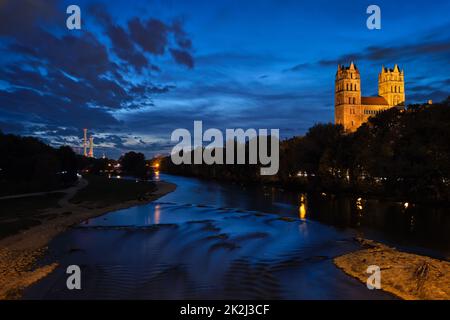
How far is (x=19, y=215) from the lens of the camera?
42.7m

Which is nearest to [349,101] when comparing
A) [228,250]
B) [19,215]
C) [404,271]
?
[19,215]

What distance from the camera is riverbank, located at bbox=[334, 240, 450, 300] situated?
60.6 ft

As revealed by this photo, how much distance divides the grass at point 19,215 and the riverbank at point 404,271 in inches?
1072

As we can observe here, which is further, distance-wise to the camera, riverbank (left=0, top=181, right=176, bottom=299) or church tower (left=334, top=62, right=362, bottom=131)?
church tower (left=334, top=62, right=362, bottom=131)

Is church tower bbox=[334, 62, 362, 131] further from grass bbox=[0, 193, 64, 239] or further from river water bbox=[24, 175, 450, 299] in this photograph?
grass bbox=[0, 193, 64, 239]

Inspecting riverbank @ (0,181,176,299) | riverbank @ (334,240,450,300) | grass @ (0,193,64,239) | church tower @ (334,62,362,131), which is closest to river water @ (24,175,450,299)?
riverbank @ (0,181,176,299)

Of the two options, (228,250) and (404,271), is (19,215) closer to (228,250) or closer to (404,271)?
(228,250)

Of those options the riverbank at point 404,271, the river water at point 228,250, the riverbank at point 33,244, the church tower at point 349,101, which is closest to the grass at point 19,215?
the riverbank at point 33,244

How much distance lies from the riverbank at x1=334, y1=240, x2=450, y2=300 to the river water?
938mm

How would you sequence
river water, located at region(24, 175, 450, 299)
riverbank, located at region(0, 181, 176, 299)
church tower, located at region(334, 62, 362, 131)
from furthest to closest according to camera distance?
church tower, located at region(334, 62, 362, 131), riverbank, located at region(0, 181, 176, 299), river water, located at region(24, 175, 450, 299)

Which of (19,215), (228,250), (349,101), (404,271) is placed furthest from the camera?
(349,101)

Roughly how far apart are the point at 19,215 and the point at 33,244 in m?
15.7
